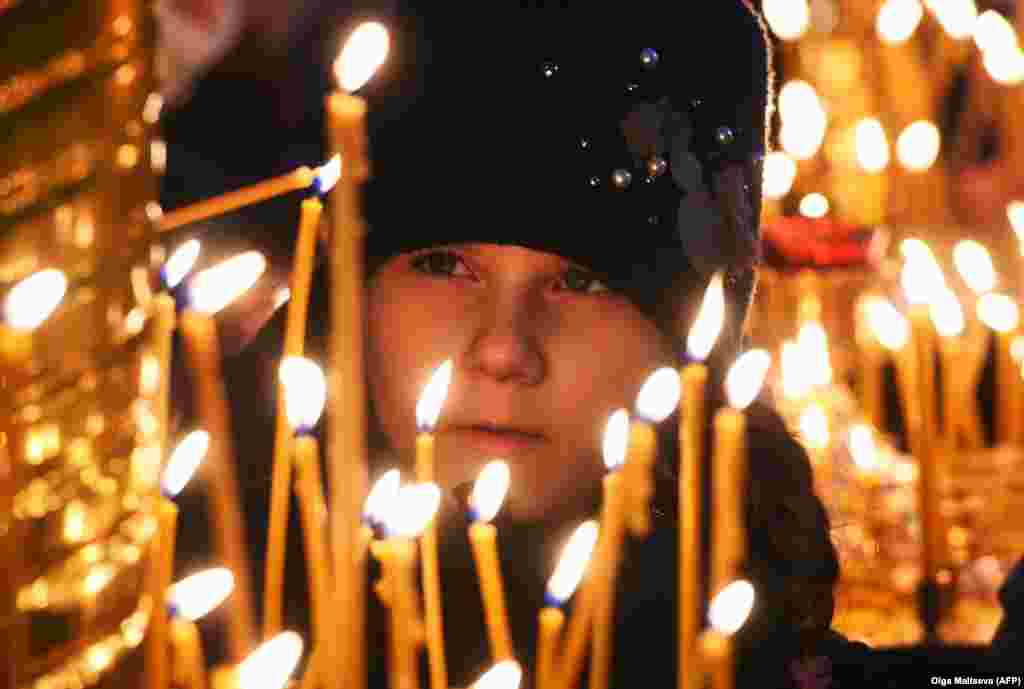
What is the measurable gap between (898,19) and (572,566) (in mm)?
1771

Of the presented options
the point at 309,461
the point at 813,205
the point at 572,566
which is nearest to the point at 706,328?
the point at 572,566

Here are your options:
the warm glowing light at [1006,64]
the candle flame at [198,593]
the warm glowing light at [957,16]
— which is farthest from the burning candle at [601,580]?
the warm glowing light at [957,16]

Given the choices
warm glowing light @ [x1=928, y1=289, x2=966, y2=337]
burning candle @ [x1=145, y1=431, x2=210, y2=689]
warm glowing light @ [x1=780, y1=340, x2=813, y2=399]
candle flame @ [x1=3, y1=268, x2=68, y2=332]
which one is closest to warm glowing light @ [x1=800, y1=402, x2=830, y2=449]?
warm glowing light @ [x1=780, y1=340, x2=813, y2=399]

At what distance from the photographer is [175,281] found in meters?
0.91

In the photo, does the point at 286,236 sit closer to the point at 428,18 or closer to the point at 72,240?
the point at 428,18

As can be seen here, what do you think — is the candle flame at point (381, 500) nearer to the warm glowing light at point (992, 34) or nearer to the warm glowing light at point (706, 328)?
the warm glowing light at point (706, 328)

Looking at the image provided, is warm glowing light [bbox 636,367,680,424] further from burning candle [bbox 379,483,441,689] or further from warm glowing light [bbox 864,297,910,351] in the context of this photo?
warm glowing light [bbox 864,297,910,351]

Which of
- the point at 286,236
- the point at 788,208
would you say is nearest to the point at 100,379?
the point at 286,236

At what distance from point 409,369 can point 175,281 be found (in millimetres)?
390

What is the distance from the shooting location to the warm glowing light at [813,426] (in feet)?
5.89

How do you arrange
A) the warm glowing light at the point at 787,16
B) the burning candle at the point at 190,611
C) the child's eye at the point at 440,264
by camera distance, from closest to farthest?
1. the burning candle at the point at 190,611
2. the child's eye at the point at 440,264
3. the warm glowing light at the point at 787,16

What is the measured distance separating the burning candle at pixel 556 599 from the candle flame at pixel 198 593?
0.19m

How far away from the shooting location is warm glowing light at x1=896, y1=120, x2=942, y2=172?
2252mm

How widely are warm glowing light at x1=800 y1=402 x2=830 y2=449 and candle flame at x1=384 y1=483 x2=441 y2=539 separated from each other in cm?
102
